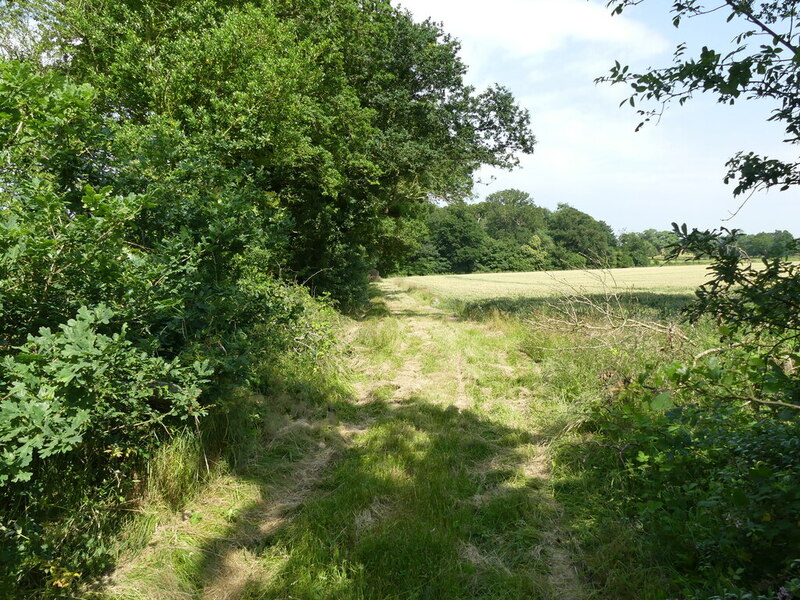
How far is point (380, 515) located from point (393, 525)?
247 millimetres

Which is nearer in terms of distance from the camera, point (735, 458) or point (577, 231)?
point (735, 458)

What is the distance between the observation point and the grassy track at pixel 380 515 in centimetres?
298

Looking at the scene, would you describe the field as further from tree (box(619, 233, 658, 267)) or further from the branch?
the branch

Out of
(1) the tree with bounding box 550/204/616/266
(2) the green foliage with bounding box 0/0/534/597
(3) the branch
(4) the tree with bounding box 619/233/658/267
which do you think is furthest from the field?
(1) the tree with bounding box 550/204/616/266

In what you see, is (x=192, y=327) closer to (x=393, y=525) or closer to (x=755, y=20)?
(x=393, y=525)

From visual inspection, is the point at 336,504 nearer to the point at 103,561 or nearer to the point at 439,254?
the point at 103,561

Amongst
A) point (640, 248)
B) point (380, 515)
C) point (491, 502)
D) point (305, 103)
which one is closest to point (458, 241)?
point (305, 103)

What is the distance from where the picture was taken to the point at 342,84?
37.5 feet

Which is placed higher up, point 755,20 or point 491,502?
point 755,20

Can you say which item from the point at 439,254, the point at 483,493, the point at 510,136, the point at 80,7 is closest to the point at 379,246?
the point at 510,136

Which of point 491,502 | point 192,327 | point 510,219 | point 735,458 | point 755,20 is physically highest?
point 510,219

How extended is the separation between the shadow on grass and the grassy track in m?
0.01

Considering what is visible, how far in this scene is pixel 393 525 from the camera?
3.56m

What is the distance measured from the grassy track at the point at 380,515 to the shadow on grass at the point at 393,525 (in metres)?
0.01
